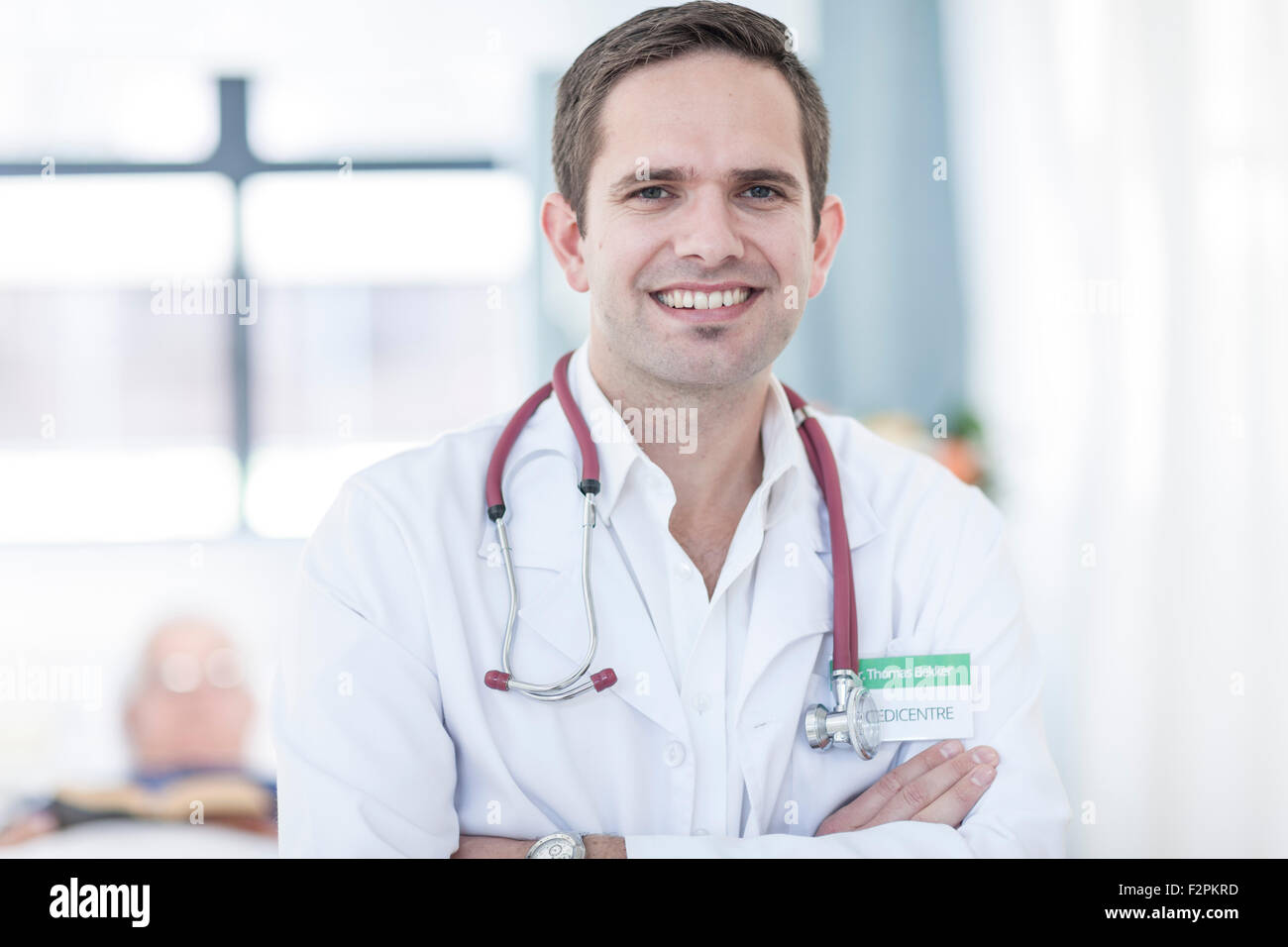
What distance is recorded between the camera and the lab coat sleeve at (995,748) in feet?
3.00

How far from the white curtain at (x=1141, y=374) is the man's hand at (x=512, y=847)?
1145 millimetres

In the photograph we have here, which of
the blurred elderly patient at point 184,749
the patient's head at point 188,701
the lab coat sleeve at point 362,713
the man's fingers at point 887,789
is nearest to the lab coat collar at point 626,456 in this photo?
the lab coat sleeve at point 362,713

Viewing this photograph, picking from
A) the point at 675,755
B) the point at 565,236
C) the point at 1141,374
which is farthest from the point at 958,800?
the point at 1141,374

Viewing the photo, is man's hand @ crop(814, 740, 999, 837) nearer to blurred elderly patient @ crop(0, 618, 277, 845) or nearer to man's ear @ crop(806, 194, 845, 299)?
man's ear @ crop(806, 194, 845, 299)

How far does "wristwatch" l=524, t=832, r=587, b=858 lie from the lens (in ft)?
2.98

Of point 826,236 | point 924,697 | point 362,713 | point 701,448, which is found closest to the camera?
point 362,713

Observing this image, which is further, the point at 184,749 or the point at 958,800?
the point at 184,749

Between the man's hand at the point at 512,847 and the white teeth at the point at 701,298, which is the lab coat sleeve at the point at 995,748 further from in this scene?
the white teeth at the point at 701,298

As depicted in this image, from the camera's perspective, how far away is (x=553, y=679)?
0.98m

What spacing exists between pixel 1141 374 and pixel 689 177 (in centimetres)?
130

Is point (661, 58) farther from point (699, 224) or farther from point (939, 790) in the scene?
point (939, 790)

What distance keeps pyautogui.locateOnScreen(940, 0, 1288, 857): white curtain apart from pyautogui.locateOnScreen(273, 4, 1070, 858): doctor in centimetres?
93

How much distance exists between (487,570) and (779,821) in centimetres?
40

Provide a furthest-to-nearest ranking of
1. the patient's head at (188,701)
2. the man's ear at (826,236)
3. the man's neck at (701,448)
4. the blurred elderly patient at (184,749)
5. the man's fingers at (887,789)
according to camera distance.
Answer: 1. the patient's head at (188,701)
2. the blurred elderly patient at (184,749)
3. the man's ear at (826,236)
4. the man's neck at (701,448)
5. the man's fingers at (887,789)
